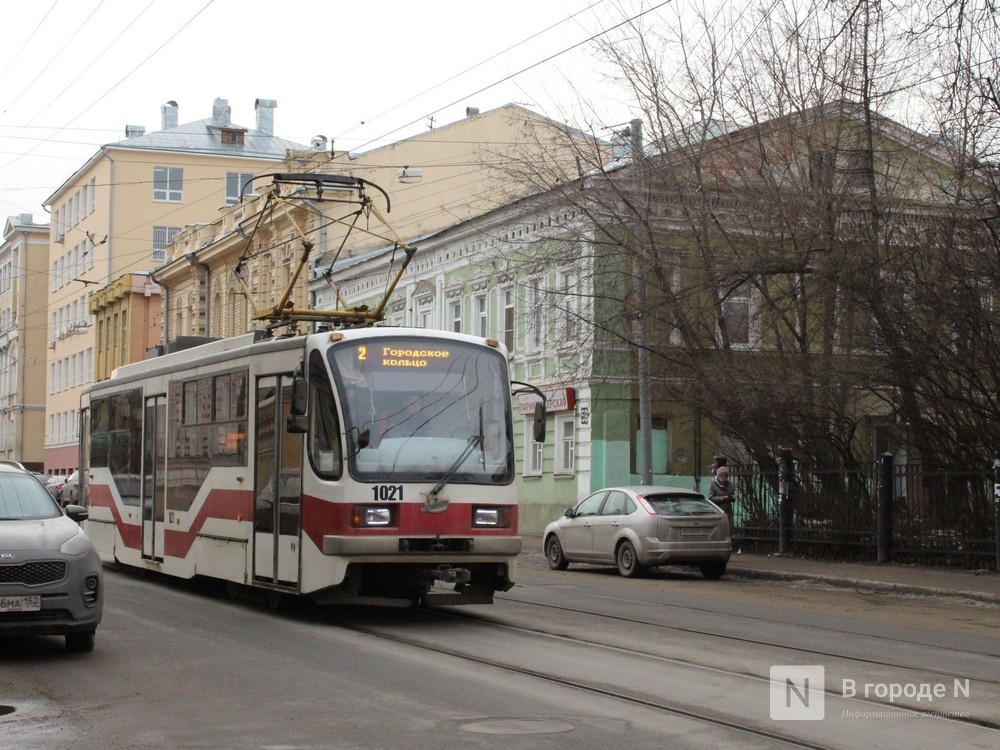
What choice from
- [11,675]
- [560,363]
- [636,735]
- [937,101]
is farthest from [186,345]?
[560,363]

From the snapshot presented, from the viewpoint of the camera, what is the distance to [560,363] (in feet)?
112

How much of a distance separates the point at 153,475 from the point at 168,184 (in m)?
58.9

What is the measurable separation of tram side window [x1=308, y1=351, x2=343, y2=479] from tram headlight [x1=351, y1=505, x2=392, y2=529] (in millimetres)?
416

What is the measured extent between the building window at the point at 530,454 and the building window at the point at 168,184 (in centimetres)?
4273

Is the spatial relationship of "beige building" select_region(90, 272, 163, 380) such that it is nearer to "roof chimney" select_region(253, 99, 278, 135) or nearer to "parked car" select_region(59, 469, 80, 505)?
"roof chimney" select_region(253, 99, 278, 135)

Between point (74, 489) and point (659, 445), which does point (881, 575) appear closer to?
point (659, 445)

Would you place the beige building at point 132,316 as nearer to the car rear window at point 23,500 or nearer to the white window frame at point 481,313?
the white window frame at point 481,313

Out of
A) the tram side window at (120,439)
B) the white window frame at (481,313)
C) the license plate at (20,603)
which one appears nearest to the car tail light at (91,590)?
the license plate at (20,603)

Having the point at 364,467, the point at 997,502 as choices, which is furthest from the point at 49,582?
the point at 997,502

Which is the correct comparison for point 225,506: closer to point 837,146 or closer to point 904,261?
point 904,261

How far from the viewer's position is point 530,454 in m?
36.8

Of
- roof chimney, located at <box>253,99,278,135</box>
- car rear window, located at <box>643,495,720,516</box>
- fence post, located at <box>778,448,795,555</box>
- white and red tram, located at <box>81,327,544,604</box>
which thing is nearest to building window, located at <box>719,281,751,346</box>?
fence post, located at <box>778,448,795,555</box>

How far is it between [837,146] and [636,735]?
17450 mm

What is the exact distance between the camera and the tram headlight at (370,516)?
1327 cm
